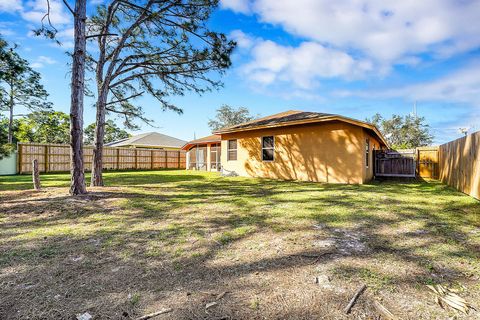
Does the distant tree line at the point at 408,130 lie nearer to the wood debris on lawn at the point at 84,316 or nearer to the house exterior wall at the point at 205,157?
the house exterior wall at the point at 205,157

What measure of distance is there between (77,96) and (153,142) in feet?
73.3

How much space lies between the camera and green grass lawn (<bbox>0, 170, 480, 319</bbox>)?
187 centimetres

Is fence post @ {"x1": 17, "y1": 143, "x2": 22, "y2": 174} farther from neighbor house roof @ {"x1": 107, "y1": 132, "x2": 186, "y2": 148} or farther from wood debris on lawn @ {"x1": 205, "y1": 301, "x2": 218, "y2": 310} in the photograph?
wood debris on lawn @ {"x1": 205, "y1": 301, "x2": 218, "y2": 310}

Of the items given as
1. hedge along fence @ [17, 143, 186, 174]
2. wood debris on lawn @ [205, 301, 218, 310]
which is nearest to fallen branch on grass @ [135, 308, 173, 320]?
wood debris on lawn @ [205, 301, 218, 310]

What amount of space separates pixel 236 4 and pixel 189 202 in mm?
6704

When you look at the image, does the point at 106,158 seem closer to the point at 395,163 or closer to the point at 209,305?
the point at 209,305

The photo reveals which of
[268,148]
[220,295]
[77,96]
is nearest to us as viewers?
[220,295]

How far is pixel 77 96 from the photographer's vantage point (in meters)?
6.16

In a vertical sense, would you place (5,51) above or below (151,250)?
above

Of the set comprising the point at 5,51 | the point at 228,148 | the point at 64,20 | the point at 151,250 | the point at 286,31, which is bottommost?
the point at 151,250

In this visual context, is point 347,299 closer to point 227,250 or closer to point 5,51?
point 227,250

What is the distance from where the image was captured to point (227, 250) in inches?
116

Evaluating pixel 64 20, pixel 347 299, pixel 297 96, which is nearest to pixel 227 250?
pixel 347 299

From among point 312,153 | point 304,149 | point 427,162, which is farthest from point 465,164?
point 427,162
